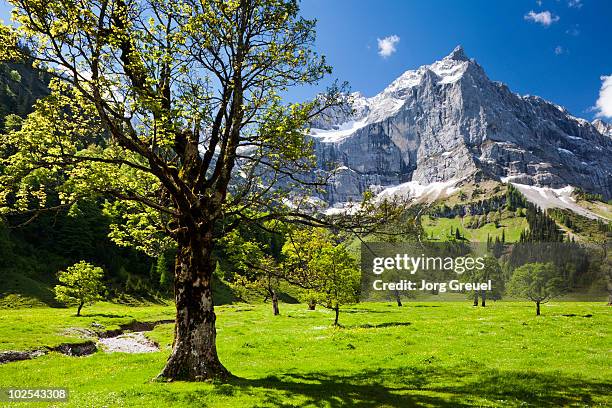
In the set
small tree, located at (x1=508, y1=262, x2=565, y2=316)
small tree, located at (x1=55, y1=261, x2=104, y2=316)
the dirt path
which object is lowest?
the dirt path

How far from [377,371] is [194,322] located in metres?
10.6

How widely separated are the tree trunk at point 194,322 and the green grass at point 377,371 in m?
1.05

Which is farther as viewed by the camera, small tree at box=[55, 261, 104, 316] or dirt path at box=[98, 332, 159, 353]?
small tree at box=[55, 261, 104, 316]

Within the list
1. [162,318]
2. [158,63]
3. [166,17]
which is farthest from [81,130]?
[162,318]

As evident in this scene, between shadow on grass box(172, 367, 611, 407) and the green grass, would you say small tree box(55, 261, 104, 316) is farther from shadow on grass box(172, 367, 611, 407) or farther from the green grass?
shadow on grass box(172, 367, 611, 407)

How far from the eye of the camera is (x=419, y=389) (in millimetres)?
17547

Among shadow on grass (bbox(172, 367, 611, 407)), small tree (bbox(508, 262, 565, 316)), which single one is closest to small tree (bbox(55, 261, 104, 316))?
shadow on grass (bbox(172, 367, 611, 407))

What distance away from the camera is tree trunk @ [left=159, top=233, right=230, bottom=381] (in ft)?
60.0

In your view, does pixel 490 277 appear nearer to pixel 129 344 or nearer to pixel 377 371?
pixel 129 344

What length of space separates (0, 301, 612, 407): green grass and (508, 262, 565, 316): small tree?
166 ft

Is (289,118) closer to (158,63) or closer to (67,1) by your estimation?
(158,63)

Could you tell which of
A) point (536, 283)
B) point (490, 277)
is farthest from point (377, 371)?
point (490, 277)

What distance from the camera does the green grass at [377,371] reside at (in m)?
15.5

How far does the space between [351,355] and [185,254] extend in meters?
14.6
